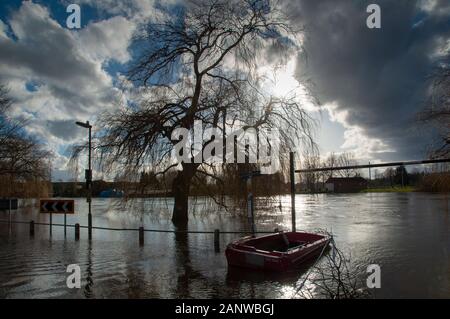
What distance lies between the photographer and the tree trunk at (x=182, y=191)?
674 inches

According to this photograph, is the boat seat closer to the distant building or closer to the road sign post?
the road sign post

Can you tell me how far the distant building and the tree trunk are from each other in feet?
226

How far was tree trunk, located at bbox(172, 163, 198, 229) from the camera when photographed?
17109 millimetres

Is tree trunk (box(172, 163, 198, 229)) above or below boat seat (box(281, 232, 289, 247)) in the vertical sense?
above

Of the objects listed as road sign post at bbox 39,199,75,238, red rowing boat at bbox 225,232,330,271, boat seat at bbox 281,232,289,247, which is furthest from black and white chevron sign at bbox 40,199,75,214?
boat seat at bbox 281,232,289,247

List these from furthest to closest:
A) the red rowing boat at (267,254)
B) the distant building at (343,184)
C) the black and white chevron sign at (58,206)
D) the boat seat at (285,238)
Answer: the distant building at (343,184), the black and white chevron sign at (58,206), the boat seat at (285,238), the red rowing boat at (267,254)

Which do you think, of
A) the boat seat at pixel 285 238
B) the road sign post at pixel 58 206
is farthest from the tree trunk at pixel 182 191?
the boat seat at pixel 285 238

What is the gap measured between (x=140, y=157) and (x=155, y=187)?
6.03 ft

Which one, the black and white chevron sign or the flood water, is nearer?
the flood water

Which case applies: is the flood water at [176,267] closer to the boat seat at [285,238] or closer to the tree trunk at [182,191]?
the boat seat at [285,238]

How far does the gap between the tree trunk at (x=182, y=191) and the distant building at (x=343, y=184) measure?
68766mm

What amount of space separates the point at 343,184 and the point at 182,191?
233ft
